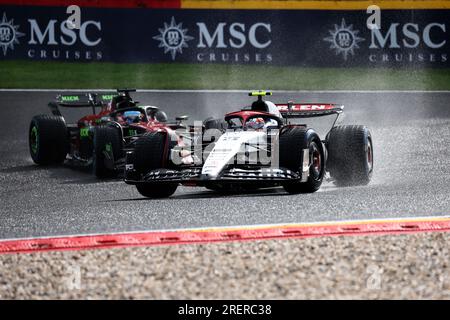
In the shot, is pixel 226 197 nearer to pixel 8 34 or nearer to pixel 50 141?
pixel 50 141

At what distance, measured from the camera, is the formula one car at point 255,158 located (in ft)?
33.7

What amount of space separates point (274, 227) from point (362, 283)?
1768 millimetres

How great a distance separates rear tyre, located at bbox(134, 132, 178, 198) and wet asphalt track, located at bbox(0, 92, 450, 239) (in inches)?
5.6

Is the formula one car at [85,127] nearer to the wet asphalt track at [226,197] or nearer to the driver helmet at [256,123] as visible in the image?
the wet asphalt track at [226,197]

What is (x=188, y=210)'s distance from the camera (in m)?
9.30

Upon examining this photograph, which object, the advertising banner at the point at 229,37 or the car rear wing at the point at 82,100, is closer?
the car rear wing at the point at 82,100

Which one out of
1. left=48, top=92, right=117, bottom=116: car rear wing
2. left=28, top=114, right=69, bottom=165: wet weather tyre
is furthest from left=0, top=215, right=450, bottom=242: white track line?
left=48, top=92, right=117, bottom=116: car rear wing

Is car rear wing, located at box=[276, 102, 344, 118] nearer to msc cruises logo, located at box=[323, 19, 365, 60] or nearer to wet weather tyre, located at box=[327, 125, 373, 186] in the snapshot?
wet weather tyre, located at box=[327, 125, 373, 186]

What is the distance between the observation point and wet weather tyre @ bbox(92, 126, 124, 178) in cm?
1261

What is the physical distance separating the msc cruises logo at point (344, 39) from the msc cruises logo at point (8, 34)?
19.5ft

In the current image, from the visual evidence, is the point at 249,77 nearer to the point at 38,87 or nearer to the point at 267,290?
the point at 38,87

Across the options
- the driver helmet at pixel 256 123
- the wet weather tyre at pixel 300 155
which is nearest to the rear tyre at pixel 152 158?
the driver helmet at pixel 256 123

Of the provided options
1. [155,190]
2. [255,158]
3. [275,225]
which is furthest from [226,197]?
[275,225]

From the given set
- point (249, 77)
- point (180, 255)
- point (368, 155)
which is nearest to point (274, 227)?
point (180, 255)
